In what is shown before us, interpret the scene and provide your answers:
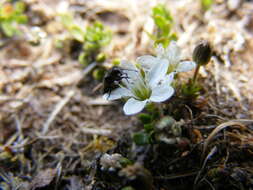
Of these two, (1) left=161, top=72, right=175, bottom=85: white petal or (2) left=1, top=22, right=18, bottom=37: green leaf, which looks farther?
(2) left=1, top=22, right=18, bottom=37: green leaf

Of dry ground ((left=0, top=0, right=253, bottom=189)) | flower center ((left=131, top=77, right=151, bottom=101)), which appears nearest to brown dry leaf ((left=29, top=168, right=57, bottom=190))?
dry ground ((left=0, top=0, right=253, bottom=189))

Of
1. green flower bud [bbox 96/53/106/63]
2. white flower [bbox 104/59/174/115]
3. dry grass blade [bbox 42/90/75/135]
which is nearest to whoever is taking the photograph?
white flower [bbox 104/59/174/115]

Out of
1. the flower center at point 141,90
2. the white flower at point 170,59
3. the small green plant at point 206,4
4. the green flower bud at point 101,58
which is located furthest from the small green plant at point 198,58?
the small green plant at point 206,4

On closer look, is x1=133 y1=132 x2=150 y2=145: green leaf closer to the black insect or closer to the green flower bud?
the black insect

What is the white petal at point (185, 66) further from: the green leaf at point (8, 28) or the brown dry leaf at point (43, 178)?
the green leaf at point (8, 28)

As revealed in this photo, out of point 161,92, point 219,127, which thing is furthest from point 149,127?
point 219,127

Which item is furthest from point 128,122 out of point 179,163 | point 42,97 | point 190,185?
point 42,97

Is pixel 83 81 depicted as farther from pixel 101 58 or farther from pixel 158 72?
pixel 158 72

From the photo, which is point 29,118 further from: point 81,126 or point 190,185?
point 190,185
